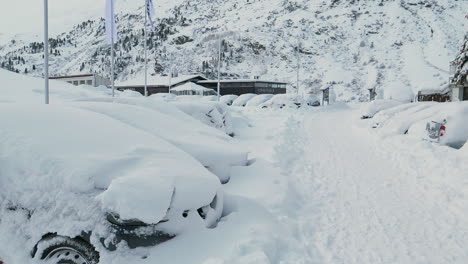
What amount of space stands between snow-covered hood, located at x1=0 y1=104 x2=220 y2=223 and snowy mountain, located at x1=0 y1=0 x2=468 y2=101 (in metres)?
80.3

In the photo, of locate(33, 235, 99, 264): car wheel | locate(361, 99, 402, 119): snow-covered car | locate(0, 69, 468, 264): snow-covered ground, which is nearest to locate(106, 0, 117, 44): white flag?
locate(0, 69, 468, 264): snow-covered ground

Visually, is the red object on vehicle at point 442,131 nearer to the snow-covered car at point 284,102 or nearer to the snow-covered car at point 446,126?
the snow-covered car at point 446,126

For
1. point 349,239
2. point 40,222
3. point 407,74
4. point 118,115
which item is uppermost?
point 407,74

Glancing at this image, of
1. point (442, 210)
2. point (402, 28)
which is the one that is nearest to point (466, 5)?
point (402, 28)

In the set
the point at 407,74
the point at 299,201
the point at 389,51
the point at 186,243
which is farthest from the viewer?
the point at 389,51

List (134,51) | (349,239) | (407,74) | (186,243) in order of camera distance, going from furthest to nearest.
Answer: (134,51)
(407,74)
(349,239)
(186,243)

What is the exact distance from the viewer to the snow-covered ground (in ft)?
12.5

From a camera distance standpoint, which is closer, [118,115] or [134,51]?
[118,115]

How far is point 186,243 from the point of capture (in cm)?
372

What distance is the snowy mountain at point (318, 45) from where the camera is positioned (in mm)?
98419

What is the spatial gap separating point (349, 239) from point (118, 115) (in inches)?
160

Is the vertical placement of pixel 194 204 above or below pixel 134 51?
below

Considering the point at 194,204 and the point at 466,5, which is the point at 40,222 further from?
the point at 466,5

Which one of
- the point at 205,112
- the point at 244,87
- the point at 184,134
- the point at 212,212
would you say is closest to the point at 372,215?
the point at 212,212
